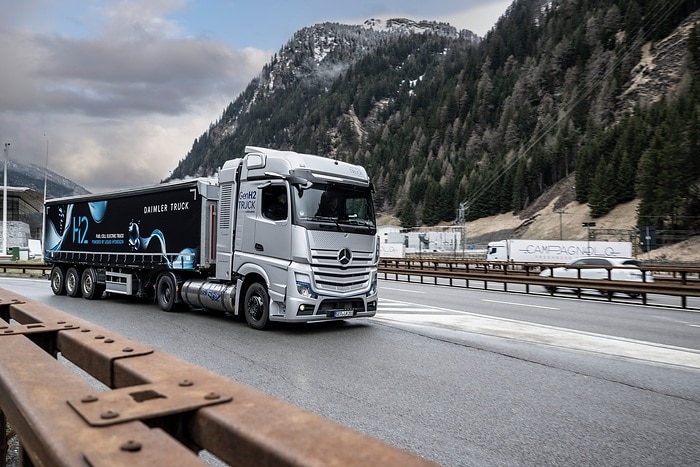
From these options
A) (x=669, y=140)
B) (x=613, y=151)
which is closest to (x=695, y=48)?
(x=613, y=151)

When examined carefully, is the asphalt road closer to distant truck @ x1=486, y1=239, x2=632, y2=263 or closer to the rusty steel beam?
the rusty steel beam

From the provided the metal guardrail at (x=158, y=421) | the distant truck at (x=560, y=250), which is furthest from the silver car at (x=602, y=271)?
the metal guardrail at (x=158, y=421)

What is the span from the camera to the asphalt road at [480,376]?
4883 millimetres

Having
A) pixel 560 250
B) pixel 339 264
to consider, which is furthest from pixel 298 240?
pixel 560 250

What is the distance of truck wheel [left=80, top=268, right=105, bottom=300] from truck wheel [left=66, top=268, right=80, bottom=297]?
390 mm

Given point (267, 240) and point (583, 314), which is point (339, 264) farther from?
point (583, 314)

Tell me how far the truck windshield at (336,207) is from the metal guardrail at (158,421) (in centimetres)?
869

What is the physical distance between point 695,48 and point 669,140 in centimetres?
2553

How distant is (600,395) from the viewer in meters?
6.54

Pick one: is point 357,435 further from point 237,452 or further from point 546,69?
point 546,69

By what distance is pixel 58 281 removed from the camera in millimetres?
19781

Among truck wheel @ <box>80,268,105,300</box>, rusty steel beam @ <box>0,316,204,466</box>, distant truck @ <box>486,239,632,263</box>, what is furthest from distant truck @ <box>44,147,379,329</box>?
distant truck @ <box>486,239,632,263</box>

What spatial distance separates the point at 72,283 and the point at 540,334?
14649 millimetres

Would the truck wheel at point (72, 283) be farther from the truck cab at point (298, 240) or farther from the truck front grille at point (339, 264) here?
the truck front grille at point (339, 264)
